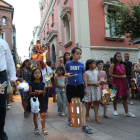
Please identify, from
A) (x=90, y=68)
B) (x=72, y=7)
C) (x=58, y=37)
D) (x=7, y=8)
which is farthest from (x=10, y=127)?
(x=7, y=8)

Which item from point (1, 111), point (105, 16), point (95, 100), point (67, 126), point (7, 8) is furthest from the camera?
point (7, 8)

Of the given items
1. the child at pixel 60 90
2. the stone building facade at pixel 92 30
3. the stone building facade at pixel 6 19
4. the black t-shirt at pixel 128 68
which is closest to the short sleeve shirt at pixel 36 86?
the child at pixel 60 90

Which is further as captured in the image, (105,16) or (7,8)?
(7,8)

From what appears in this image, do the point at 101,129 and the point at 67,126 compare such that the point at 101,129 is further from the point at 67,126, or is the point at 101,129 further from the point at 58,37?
the point at 58,37

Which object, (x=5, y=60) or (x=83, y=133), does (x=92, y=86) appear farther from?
(x=5, y=60)

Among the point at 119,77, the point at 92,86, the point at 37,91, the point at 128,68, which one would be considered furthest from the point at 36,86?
the point at 128,68

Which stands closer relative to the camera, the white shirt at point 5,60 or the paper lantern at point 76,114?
the paper lantern at point 76,114

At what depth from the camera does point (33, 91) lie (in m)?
3.80

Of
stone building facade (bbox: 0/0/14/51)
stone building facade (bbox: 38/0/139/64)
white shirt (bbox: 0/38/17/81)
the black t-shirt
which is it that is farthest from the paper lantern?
stone building facade (bbox: 0/0/14/51)

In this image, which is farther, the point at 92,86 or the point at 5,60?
the point at 92,86

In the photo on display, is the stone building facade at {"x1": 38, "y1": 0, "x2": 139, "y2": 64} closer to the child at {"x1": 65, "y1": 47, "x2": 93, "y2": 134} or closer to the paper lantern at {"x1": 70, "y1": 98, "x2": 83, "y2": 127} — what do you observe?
the child at {"x1": 65, "y1": 47, "x2": 93, "y2": 134}

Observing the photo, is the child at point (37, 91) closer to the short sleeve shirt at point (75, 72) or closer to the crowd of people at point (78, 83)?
the crowd of people at point (78, 83)

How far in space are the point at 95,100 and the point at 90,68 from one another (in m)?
0.88

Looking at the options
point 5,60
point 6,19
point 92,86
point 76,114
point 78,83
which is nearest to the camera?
point 76,114
